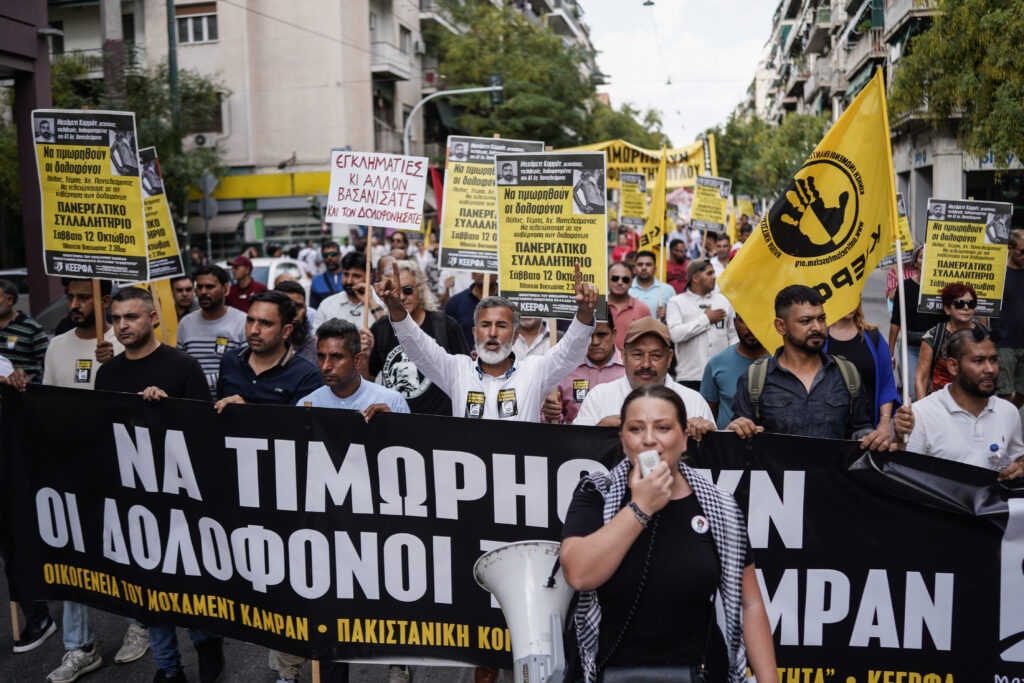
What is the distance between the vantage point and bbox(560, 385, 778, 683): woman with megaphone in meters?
2.60

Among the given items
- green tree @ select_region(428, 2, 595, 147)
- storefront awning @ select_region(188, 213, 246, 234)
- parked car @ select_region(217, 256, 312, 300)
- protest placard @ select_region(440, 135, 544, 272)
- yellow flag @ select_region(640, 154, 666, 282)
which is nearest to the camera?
protest placard @ select_region(440, 135, 544, 272)

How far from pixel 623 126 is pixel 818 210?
4923 cm

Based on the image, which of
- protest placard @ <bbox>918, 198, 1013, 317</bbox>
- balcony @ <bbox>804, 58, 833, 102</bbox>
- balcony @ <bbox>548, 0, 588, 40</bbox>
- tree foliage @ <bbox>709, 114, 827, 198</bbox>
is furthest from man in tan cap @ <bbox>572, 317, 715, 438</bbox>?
balcony @ <bbox>548, 0, 588, 40</bbox>

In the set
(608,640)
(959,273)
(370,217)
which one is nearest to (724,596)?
(608,640)

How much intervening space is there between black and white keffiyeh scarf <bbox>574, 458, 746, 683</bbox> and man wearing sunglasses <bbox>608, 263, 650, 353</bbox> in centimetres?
500

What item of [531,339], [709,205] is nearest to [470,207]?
[531,339]

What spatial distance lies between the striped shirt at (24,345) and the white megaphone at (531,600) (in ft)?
15.8

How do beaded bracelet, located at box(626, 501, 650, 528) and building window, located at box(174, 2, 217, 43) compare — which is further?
building window, located at box(174, 2, 217, 43)

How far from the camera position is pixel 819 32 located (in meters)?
55.3

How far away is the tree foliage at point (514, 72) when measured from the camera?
39.2 meters

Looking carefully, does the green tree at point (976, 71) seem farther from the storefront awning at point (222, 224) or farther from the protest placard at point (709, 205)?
the storefront awning at point (222, 224)

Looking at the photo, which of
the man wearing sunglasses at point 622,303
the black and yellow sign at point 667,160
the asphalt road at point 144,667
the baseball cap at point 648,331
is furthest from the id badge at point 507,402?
the black and yellow sign at point 667,160

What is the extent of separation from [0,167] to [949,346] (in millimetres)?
25641

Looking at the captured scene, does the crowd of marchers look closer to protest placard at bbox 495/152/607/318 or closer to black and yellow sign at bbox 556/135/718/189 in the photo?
protest placard at bbox 495/152/607/318
